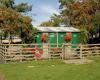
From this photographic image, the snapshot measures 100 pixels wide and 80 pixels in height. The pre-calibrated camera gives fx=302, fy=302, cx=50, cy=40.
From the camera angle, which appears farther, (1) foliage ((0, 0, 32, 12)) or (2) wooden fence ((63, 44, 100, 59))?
(1) foliage ((0, 0, 32, 12))

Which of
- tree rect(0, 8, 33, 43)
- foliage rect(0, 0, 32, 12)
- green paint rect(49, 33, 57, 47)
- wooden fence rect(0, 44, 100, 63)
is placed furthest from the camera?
foliage rect(0, 0, 32, 12)

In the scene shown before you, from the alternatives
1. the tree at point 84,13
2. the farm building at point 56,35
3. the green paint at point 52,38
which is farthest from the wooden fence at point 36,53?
the tree at point 84,13

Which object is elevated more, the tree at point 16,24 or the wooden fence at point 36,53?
the tree at point 16,24

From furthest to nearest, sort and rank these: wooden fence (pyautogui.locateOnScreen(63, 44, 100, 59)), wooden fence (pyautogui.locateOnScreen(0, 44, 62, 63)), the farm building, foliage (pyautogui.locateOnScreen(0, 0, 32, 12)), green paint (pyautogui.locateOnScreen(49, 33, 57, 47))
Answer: foliage (pyautogui.locateOnScreen(0, 0, 32, 12)) → green paint (pyautogui.locateOnScreen(49, 33, 57, 47)) → the farm building → wooden fence (pyautogui.locateOnScreen(63, 44, 100, 59)) → wooden fence (pyautogui.locateOnScreen(0, 44, 62, 63))

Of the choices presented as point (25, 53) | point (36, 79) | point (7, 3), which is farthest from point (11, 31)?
point (36, 79)

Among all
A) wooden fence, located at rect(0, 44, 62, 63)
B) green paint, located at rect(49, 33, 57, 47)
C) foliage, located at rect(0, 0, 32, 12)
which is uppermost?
foliage, located at rect(0, 0, 32, 12)

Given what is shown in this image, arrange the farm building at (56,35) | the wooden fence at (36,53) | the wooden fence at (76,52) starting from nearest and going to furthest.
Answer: the wooden fence at (36,53), the wooden fence at (76,52), the farm building at (56,35)

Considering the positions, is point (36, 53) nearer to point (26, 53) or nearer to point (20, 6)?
point (26, 53)

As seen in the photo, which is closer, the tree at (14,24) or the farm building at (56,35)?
the tree at (14,24)

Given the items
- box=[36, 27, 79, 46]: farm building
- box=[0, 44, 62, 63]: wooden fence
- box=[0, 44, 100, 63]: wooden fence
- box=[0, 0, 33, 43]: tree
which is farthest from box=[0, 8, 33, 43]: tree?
box=[0, 44, 62, 63]: wooden fence

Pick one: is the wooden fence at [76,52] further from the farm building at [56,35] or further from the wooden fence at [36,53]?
the farm building at [56,35]

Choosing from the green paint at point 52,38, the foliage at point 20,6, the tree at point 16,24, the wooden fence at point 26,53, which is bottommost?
the wooden fence at point 26,53

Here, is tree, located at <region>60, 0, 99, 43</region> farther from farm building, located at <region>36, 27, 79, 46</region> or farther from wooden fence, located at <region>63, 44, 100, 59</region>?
wooden fence, located at <region>63, 44, 100, 59</region>

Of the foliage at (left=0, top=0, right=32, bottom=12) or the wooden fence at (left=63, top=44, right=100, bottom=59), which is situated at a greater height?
the foliage at (left=0, top=0, right=32, bottom=12)
